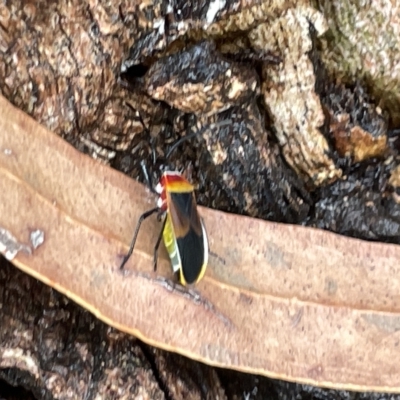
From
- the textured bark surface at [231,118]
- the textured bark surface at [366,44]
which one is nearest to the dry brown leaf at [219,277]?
the textured bark surface at [231,118]

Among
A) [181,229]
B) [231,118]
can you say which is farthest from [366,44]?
[181,229]

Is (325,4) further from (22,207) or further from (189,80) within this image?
(22,207)

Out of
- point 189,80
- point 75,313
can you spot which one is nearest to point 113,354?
point 75,313

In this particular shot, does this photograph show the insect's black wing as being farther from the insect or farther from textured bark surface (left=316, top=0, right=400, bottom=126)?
textured bark surface (left=316, top=0, right=400, bottom=126)

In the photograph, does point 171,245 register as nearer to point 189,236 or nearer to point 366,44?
point 189,236

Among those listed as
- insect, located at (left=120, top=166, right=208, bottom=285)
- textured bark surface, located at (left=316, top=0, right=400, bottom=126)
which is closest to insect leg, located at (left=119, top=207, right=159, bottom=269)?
insect, located at (left=120, top=166, right=208, bottom=285)

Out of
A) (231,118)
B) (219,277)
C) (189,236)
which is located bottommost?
(219,277)

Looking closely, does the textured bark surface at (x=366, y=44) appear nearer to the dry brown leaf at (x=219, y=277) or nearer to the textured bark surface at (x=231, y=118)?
the textured bark surface at (x=231, y=118)
